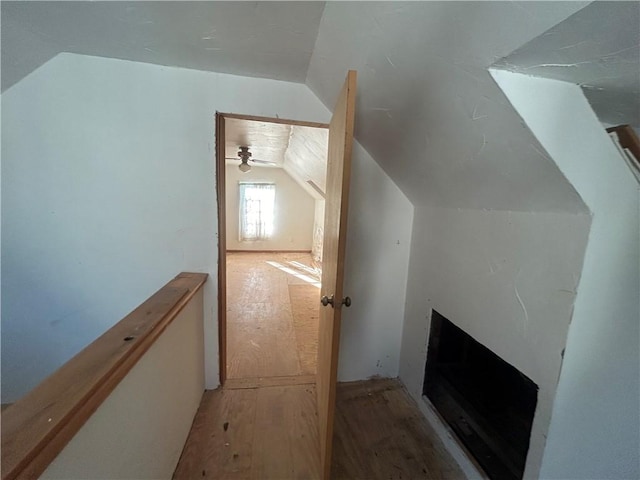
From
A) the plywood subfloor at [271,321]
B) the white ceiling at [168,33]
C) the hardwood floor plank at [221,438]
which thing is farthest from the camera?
the plywood subfloor at [271,321]

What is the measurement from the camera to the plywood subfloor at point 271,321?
191cm

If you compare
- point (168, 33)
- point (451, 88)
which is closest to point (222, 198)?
point (168, 33)

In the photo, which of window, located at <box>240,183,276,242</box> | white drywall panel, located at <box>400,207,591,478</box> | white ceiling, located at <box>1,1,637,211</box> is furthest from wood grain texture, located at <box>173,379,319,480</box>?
window, located at <box>240,183,276,242</box>

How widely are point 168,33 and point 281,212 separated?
5.35 meters

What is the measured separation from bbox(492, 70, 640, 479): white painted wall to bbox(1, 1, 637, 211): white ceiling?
0.18 ft

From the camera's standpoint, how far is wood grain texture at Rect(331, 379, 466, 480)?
1.18 meters

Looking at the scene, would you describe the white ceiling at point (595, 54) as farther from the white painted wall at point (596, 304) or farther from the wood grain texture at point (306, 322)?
the wood grain texture at point (306, 322)

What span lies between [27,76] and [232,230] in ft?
16.7

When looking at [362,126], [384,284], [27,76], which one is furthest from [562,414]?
[27,76]

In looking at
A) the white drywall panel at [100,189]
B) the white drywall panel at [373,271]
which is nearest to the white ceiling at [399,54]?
the white drywall panel at [100,189]

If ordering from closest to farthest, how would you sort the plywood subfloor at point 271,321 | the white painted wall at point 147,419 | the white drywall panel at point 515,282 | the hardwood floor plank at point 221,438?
the white painted wall at point 147,419, the white drywall panel at point 515,282, the hardwood floor plank at point 221,438, the plywood subfloor at point 271,321

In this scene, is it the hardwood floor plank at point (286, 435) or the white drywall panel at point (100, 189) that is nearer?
the hardwood floor plank at point (286, 435)

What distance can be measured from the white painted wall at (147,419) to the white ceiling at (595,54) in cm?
136

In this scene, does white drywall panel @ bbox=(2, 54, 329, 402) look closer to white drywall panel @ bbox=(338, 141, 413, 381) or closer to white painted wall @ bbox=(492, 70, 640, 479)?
white drywall panel @ bbox=(338, 141, 413, 381)
